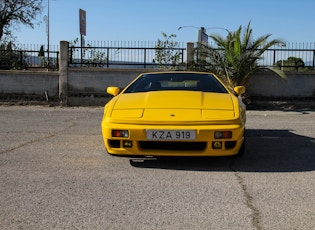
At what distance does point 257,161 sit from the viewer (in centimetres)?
535

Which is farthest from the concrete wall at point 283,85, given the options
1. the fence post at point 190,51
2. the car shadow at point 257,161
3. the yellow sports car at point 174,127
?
the yellow sports car at point 174,127

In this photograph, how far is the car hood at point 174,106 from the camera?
482 centimetres

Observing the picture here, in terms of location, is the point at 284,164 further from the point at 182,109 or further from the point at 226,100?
the point at 182,109

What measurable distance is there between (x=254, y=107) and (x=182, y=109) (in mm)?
9433

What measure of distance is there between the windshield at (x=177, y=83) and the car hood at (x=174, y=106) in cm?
32

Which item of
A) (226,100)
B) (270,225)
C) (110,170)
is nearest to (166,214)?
(270,225)

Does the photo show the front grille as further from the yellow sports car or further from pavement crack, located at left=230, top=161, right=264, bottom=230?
pavement crack, located at left=230, top=161, right=264, bottom=230

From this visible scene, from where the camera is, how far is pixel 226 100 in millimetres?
5328

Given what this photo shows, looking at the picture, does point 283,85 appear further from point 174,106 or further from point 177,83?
point 174,106

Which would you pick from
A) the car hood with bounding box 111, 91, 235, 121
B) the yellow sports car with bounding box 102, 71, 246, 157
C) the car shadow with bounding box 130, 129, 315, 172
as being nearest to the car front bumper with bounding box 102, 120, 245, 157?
the yellow sports car with bounding box 102, 71, 246, 157

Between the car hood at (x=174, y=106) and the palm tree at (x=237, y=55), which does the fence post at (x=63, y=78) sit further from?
the car hood at (x=174, y=106)

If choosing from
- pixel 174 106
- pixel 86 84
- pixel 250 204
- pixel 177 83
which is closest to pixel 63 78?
pixel 86 84

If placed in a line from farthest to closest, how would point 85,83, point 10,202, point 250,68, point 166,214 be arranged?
point 85,83 < point 250,68 < point 10,202 < point 166,214

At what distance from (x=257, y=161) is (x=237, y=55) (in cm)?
863
